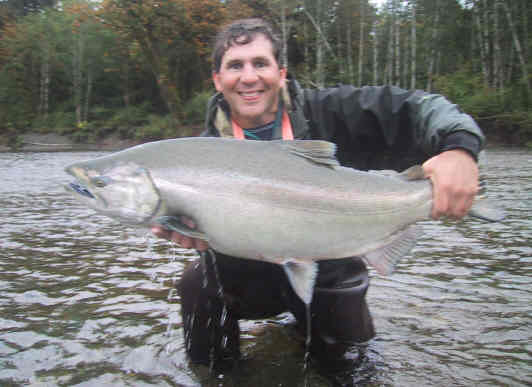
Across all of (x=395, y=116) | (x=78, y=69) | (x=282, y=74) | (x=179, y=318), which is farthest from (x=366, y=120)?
(x=78, y=69)

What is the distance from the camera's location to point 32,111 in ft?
130

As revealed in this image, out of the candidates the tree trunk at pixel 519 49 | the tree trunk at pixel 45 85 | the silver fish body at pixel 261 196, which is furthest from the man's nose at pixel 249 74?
the tree trunk at pixel 45 85

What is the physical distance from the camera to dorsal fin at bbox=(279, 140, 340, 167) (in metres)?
2.13

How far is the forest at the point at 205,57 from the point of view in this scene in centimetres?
2330

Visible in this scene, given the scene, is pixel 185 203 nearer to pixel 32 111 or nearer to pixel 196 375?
pixel 196 375

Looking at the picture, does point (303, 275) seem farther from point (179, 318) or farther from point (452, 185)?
point (179, 318)

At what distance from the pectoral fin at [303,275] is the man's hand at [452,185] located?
0.65 m

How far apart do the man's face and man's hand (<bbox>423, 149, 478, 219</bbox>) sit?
1.14 m

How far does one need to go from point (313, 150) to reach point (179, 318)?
2030 millimetres

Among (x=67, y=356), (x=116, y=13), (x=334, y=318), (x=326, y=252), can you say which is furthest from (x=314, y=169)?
(x=116, y=13)

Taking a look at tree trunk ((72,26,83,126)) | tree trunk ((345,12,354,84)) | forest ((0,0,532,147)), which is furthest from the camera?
tree trunk ((72,26,83,126))

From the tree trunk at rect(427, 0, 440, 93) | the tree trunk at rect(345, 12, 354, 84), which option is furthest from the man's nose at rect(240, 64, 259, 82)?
the tree trunk at rect(345, 12, 354, 84)

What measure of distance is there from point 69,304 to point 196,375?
1604 millimetres

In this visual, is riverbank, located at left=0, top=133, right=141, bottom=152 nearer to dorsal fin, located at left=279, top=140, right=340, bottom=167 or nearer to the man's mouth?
the man's mouth
